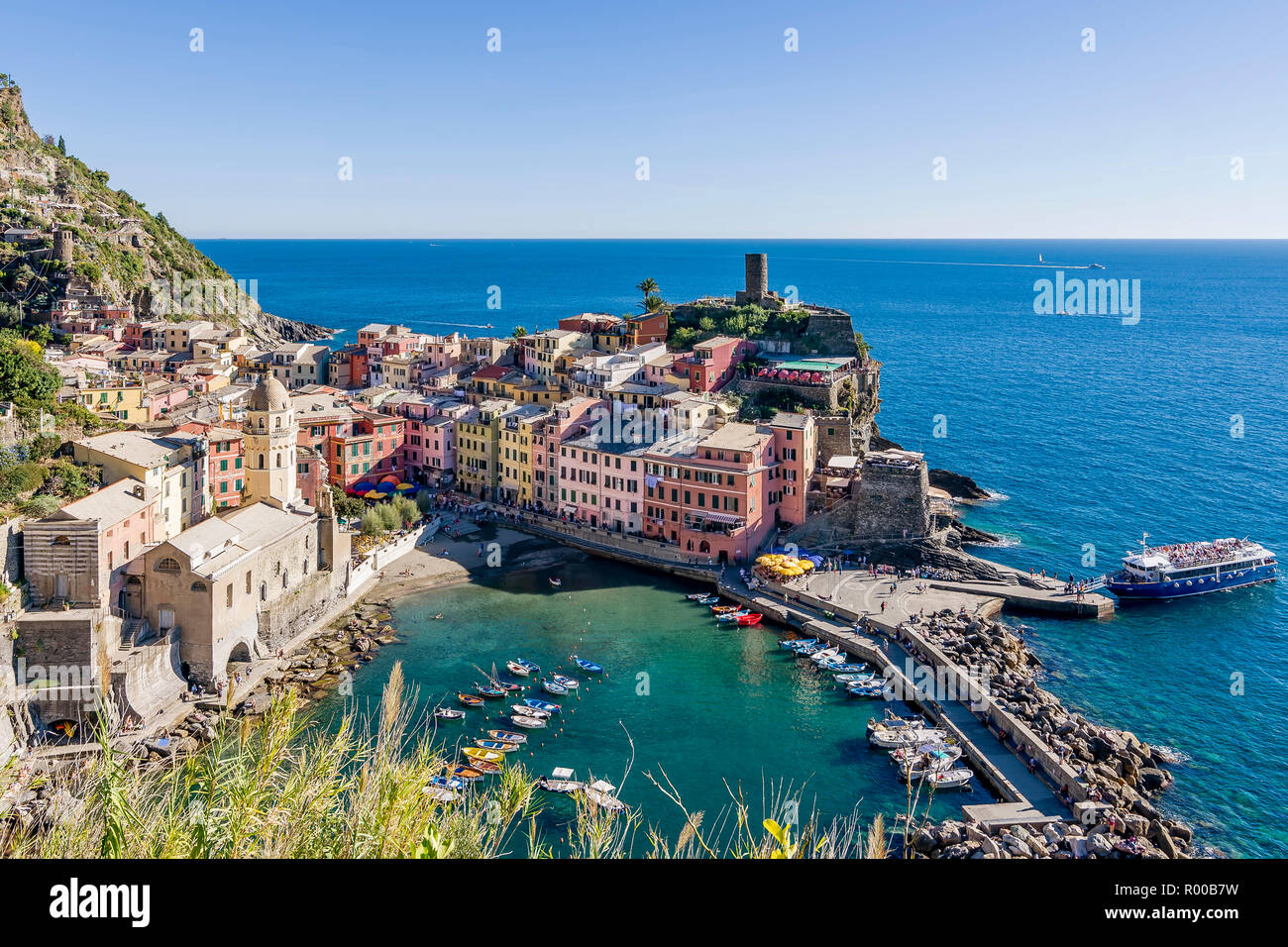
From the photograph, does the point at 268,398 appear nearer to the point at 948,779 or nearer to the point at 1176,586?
the point at 948,779

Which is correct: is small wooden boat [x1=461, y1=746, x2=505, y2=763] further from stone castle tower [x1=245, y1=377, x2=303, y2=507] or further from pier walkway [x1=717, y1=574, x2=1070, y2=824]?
stone castle tower [x1=245, y1=377, x2=303, y2=507]

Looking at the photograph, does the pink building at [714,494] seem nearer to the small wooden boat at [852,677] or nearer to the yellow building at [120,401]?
the small wooden boat at [852,677]

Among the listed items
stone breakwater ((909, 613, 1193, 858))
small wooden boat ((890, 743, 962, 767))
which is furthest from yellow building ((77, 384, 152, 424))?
stone breakwater ((909, 613, 1193, 858))

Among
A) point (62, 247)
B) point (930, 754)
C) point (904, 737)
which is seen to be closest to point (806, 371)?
point (904, 737)

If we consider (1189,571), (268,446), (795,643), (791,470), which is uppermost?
(268,446)

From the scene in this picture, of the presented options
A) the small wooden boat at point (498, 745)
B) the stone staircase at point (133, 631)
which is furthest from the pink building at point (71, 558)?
the small wooden boat at point (498, 745)

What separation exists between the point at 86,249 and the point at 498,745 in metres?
66.4

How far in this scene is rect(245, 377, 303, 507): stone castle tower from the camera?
37.9 meters

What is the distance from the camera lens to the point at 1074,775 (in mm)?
25422

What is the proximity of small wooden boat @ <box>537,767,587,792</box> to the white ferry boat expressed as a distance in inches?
990

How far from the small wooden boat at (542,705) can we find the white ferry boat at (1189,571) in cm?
2380

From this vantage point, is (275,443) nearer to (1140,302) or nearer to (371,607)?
(371,607)
